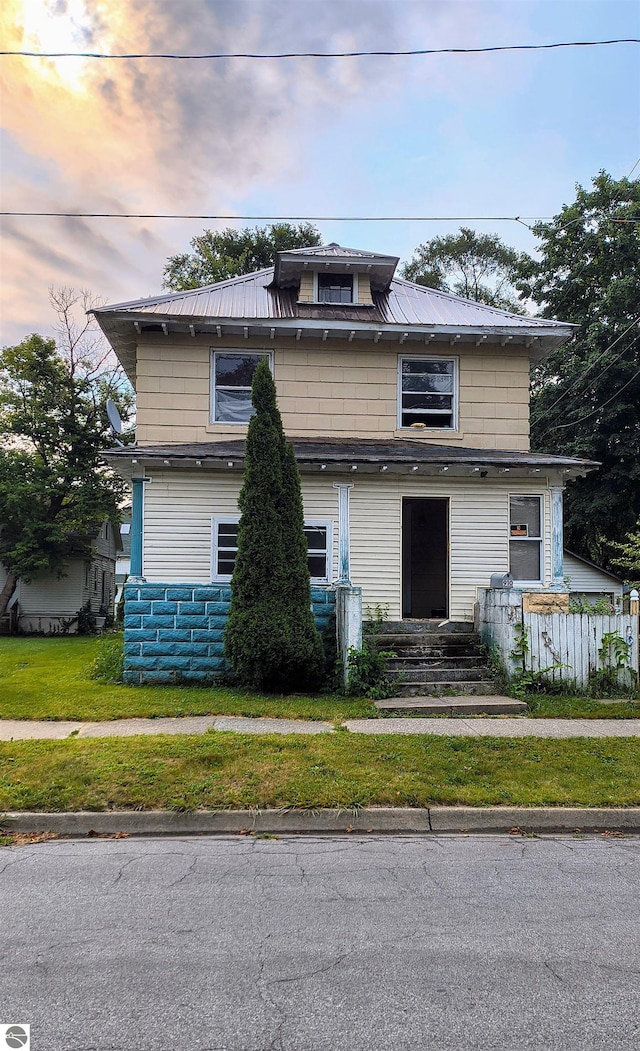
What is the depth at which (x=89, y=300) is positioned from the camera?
26.2m

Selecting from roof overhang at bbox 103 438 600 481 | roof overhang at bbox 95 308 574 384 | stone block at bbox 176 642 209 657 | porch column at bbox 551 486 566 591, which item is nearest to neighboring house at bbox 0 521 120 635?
roof overhang at bbox 95 308 574 384

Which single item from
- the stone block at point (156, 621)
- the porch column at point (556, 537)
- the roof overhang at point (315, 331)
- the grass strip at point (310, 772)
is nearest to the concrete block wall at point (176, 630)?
the stone block at point (156, 621)

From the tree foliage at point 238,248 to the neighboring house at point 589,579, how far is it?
17652 millimetres

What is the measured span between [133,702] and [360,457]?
5454mm

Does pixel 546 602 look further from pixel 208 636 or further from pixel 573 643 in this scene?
pixel 208 636

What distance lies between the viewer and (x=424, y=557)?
1528 cm

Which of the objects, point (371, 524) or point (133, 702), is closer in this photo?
point (133, 702)

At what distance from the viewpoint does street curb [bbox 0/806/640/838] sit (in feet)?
17.9

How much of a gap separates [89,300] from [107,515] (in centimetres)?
877

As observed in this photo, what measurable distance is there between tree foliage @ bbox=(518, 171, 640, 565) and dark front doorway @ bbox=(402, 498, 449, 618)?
26.7ft

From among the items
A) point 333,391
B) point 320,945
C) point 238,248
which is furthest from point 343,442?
point 238,248

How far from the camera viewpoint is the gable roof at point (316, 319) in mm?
13086

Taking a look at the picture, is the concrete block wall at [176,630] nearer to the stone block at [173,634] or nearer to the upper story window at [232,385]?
the stone block at [173,634]

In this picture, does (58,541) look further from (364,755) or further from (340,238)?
(364,755)
